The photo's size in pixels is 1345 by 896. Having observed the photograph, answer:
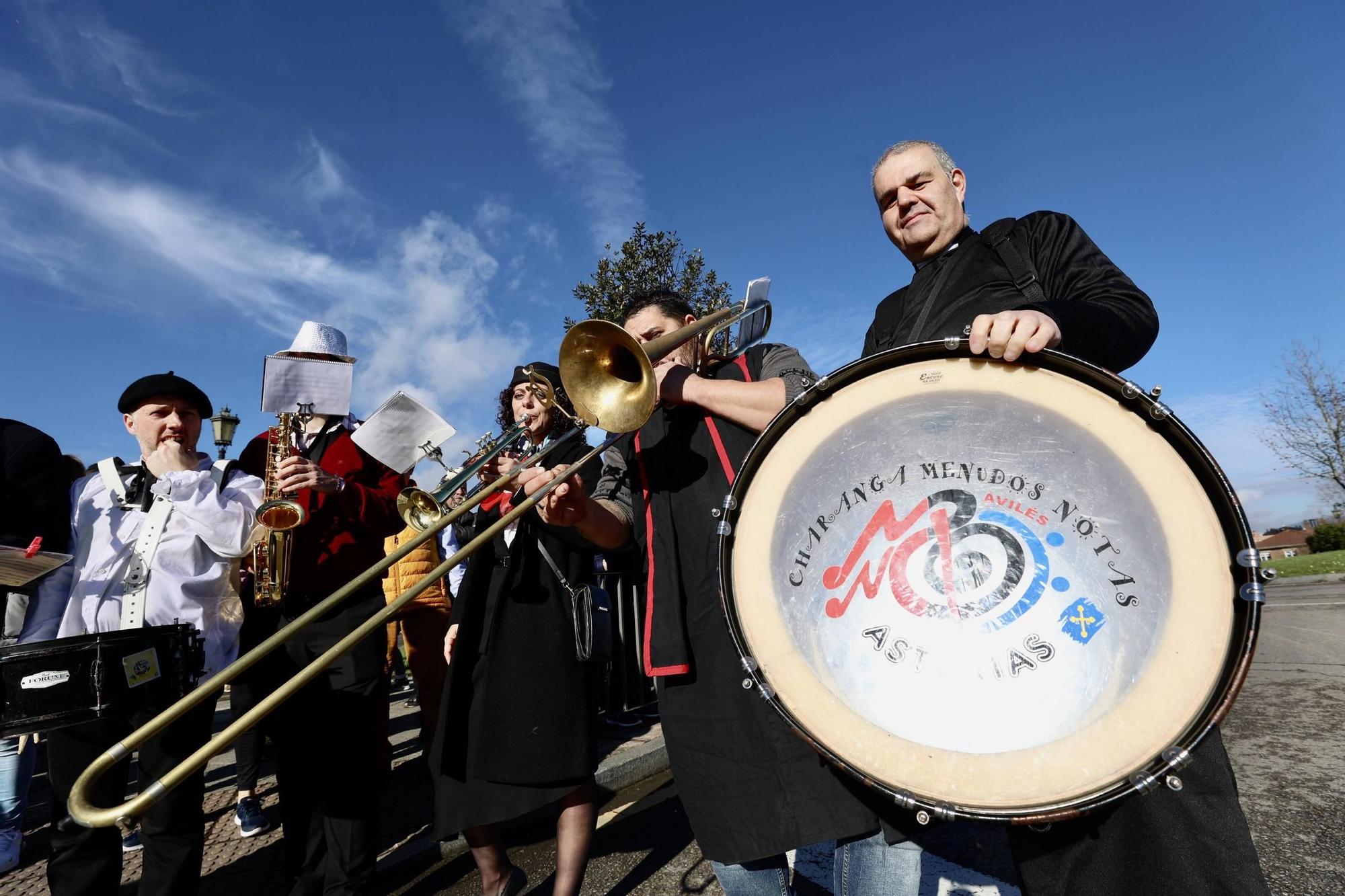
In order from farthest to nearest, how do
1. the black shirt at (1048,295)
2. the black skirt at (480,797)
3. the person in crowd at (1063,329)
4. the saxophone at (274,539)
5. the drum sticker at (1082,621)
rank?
the saxophone at (274,539), the black skirt at (480,797), the black shirt at (1048,295), the person in crowd at (1063,329), the drum sticker at (1082,621)

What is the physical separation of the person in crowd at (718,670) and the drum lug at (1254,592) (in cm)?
97

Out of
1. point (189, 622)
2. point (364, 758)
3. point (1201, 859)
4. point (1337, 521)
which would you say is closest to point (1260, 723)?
point (1201, 859)

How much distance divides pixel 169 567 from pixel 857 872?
2.86m

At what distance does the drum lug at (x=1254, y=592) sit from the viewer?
3.60 feet

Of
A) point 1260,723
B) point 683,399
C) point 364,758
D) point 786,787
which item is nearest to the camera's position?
point 786,787

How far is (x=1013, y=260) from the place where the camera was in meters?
1.84

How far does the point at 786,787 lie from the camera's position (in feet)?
5.80

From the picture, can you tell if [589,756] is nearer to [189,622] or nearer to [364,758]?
[364,758]

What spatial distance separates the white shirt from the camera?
Answer: 2932mm

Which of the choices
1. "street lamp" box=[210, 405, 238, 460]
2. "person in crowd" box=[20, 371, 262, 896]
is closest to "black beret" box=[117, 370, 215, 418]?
"person in crowd" box=[20, 371, 262, 896]

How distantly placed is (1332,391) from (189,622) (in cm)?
4205

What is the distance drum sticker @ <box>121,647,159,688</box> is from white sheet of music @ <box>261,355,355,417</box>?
47.8 inches

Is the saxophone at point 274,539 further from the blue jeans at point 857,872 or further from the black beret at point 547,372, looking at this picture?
the blue jeans at point 857,872

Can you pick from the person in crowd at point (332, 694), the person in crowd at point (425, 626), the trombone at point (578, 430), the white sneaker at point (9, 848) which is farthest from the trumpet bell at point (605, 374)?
the white sneaker at point (9, 848)
